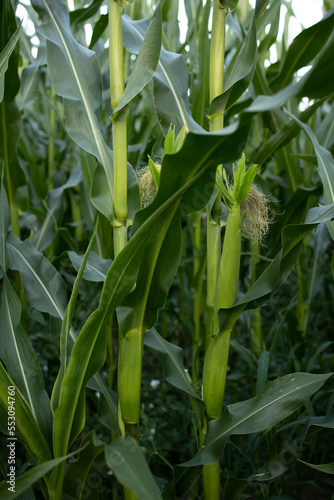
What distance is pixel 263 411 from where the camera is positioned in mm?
682

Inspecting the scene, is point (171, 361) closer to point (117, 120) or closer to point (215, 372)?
point (215, 372)

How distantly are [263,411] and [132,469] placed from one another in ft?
0.84

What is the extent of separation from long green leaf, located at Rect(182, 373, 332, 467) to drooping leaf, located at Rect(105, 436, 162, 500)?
170mm

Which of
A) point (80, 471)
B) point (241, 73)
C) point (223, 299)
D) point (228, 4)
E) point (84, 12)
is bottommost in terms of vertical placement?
point (80, 471)

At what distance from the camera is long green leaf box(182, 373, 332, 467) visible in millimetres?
670

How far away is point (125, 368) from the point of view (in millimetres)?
692

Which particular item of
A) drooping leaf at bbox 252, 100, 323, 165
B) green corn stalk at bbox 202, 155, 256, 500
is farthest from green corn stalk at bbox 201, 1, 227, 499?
drooping leaf at bbox 252, 100, 323, 165

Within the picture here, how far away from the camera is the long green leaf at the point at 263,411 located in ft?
2.20

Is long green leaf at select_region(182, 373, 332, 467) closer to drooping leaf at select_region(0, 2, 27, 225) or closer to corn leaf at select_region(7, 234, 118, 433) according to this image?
corn leaf at select_region(7, 234, 118, 433)

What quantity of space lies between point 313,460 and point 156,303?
2.68 feet

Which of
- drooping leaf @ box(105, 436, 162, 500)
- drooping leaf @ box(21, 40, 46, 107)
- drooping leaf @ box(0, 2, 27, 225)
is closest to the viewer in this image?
drooping leaf @ box(105, 436, 162, 500)

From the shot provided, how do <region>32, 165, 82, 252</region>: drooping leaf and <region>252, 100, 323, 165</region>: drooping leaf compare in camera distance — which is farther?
<region>32, 165, 82, 252</region>: drooping leaf

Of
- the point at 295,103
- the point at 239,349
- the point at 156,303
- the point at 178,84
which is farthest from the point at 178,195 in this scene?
the point at 295,103

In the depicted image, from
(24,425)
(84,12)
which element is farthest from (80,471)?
(84,12)
